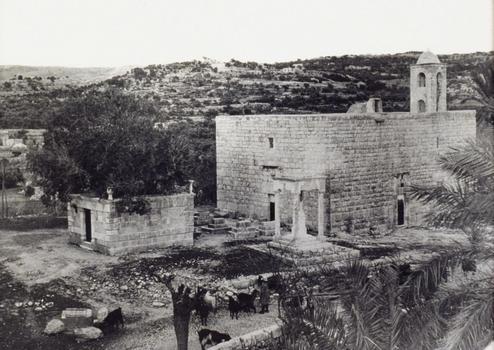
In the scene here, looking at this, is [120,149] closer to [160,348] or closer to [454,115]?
[160,348]

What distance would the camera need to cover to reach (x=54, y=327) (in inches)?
437

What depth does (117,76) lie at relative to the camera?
37.9 m

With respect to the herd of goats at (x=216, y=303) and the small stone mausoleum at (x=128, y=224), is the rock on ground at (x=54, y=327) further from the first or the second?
the small stone mausoleum at (x=128, y=224)

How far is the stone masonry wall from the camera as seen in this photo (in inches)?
808

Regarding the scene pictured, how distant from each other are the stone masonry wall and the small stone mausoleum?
4871 millimetres

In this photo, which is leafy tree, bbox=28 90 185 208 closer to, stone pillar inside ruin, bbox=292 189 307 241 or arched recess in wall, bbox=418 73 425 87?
stone pillar inside ruin, bbox=292 189 307 241

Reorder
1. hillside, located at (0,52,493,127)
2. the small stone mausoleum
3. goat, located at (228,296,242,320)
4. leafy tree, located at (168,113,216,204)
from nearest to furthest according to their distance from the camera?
goat, located at (228,296,242,320) < the small stone mausoleum < leafy tree, located at (168,113,216,204) < hillside, located at (0,52,493,127)

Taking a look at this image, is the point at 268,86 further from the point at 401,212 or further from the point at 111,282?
the point at 111,282

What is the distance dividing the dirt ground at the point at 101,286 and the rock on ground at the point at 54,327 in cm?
18

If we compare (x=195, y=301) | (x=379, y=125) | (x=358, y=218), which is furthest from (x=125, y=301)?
(x=379, y=125)

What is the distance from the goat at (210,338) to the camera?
10.0 m

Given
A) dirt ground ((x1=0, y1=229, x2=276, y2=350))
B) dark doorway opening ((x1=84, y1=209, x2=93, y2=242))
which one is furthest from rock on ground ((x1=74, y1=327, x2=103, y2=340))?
dark doorway opening ((x1=84, y1=209, x2=93, y2=242))

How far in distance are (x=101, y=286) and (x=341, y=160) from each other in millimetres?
10128

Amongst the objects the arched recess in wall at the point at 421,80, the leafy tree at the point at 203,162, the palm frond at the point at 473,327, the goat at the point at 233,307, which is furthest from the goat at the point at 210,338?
the arched recess in wall at the point at 421,80
